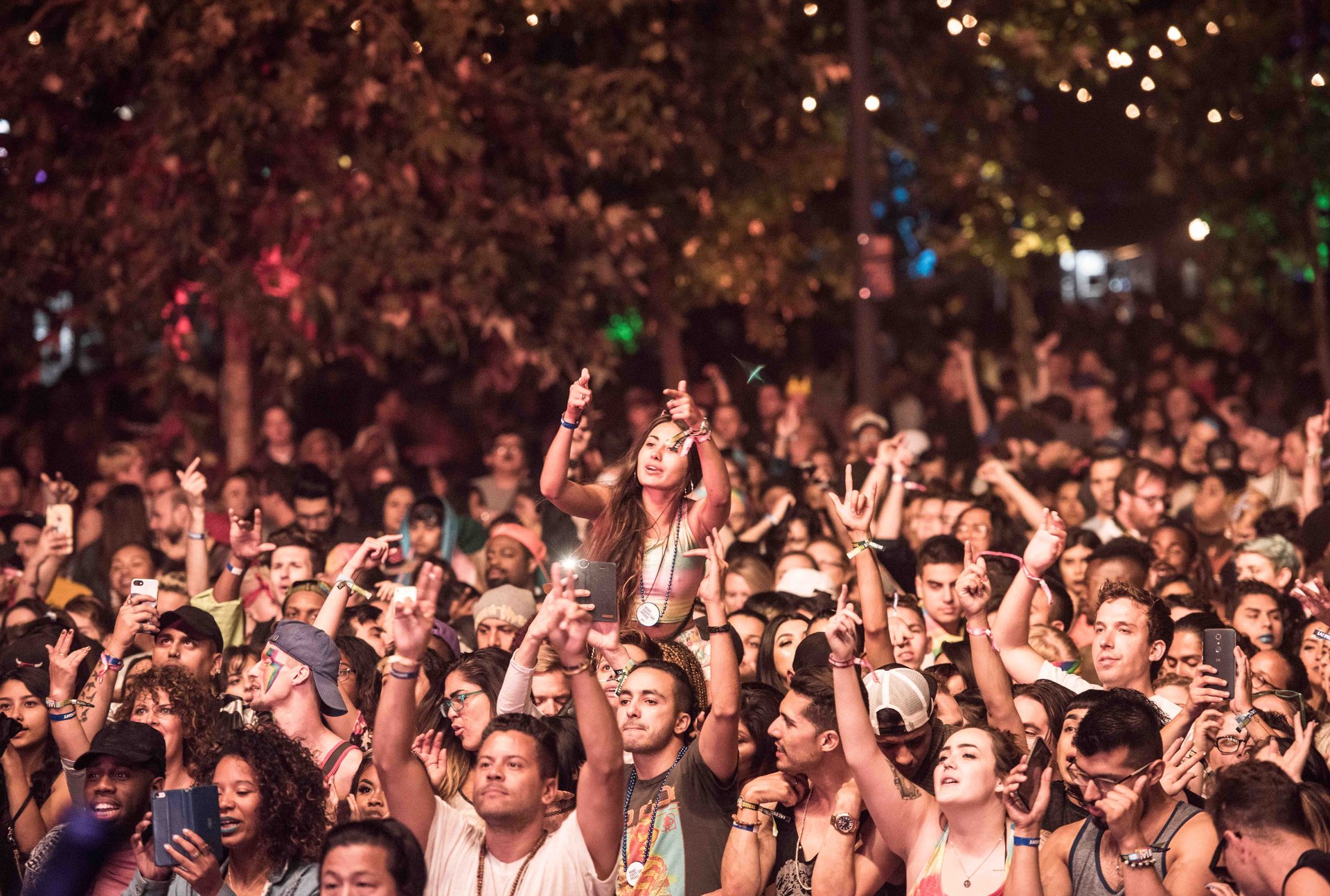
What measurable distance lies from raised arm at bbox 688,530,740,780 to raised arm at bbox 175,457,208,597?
402 centimetres

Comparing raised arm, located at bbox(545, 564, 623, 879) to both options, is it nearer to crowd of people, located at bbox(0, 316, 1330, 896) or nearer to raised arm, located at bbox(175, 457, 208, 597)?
crowd of people, located at bbox(0, 316, 1330, 896)

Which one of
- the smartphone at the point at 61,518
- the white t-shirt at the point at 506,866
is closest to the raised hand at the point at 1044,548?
the white t-shirt at the point at 506,866

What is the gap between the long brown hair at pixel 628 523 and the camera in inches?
288

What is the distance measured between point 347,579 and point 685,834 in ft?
6.11

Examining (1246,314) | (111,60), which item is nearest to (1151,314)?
(1246,314)

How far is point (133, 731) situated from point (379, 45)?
26.3 ft

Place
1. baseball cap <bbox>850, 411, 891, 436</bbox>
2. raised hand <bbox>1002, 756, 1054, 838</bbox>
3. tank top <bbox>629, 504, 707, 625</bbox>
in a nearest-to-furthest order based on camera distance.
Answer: raised hand <bbox>1002, 756, 1054, 838</bbox> → tank top <bbox>629, 504, 707, 625</bbox> → baseball cap <bbox>850, 411, 891, 436</bbox>

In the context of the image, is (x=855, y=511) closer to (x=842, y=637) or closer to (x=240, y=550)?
(x=842, y=637)

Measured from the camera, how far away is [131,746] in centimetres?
611

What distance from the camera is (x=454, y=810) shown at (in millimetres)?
5516

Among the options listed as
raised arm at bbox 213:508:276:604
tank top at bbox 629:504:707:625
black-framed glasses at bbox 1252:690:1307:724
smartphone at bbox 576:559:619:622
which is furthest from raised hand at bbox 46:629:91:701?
black-framed glasses at bbox 1252:690:1307:724

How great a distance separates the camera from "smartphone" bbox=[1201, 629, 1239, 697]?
5613 millimetres

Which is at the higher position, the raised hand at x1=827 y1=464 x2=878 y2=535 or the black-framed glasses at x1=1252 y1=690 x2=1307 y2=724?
the raised hand at x1=827 y1=464 x2=878 y2=535

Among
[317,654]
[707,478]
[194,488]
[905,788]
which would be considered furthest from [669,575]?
[194,488]
